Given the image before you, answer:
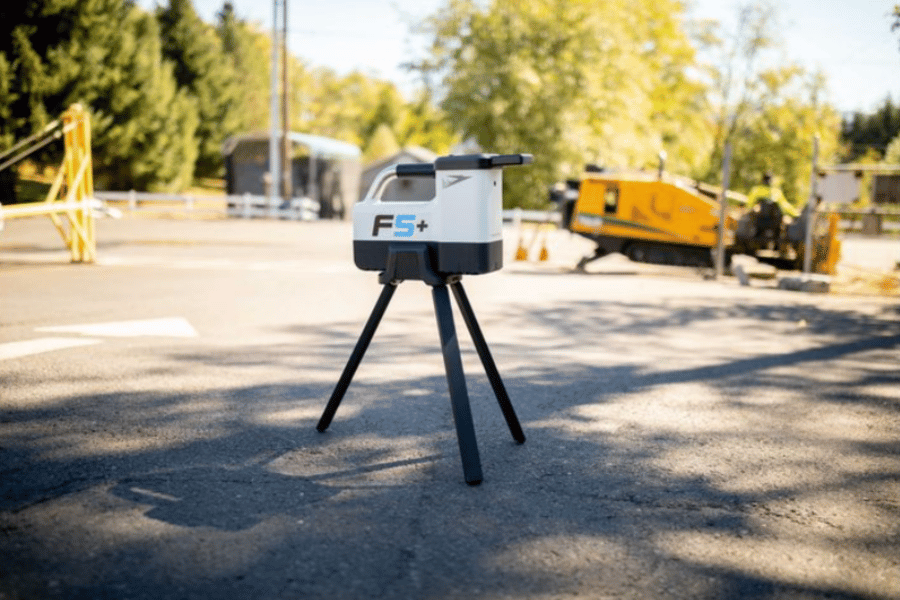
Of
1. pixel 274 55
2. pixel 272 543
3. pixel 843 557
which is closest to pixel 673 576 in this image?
pixel 843 557

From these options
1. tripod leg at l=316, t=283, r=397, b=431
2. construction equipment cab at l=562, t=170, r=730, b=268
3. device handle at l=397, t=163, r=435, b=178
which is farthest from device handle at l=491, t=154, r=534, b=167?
construction equipment cab at l=562, t=170, r=730, b=268

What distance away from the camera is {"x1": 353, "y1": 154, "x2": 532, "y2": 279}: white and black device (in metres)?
3.36

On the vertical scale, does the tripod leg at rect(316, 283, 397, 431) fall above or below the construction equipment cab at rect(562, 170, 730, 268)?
below

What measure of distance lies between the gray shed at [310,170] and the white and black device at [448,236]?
34600 millimetres

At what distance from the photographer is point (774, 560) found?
2.77 m

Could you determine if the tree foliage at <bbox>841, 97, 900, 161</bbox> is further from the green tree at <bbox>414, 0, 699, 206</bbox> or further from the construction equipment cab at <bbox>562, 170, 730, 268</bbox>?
the construction equipment cab at <bbox>562, 170, 730, 268</bbox>

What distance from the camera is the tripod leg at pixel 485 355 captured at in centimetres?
370

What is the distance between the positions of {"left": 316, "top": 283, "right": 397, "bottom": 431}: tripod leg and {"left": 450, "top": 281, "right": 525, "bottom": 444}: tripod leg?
32 cm

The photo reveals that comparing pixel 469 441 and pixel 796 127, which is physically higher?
pixel 796 127

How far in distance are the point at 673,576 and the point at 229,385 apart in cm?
338

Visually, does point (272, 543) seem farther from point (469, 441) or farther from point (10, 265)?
point (10, 265)

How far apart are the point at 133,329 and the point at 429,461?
4307mm

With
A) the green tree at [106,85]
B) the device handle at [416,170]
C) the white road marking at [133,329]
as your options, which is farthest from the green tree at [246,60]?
the device handle at [416,170]

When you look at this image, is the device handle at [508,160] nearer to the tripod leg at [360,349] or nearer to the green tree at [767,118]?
the tripod leg at [360,349]
